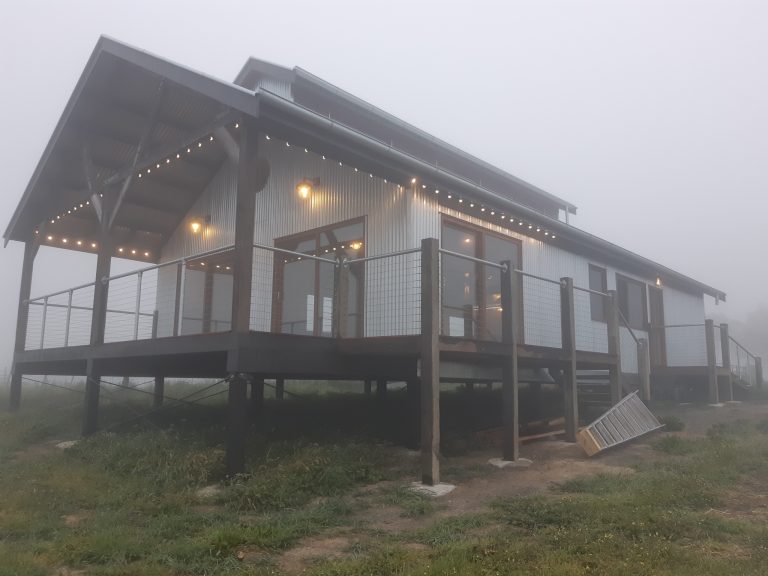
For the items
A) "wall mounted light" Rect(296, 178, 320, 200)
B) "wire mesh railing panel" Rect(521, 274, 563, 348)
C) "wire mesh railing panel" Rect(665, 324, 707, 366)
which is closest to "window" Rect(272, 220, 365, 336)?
"wall mounted light" Rect(296, 178, 320, 200)

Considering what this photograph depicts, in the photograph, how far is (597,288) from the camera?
623 inches

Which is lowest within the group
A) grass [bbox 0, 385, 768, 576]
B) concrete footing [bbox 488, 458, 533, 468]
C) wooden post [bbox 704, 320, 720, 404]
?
grass [bbox 0, 385, 768, 576]

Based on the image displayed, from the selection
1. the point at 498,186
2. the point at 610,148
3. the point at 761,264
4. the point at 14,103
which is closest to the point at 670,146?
the point at 610,148

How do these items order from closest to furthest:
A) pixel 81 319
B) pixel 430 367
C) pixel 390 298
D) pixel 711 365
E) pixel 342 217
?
pixel 430 367 → pixel 390 298 → pixel 342 217 → pixel 81 319 → pixel 711 365

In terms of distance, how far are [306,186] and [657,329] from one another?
1044 cm

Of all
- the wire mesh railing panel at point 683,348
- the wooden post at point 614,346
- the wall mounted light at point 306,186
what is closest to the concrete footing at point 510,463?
the wooden post at point 614,346

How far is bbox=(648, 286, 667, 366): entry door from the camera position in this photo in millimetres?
17125

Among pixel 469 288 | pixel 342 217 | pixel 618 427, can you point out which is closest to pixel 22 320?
pixel 342 217

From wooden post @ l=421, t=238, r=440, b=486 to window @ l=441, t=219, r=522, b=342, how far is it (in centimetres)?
201

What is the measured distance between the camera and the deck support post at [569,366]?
1063 centimetres

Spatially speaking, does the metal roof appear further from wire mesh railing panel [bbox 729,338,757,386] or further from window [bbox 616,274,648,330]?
wire mesh railing panel [bbox 729,338,757,386]

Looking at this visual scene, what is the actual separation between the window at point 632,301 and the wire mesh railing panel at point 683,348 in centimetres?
91

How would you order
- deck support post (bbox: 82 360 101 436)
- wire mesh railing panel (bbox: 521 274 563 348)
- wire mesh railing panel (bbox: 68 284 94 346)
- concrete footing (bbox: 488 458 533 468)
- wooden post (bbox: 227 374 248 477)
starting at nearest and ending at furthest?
wooden post (bbox: 227 374 248 477), concrete footing (bbox: 488 458 533 468), deck support post (bbox: 82 360 101 436), wire mesh railing panel (bbox: 521 274 563 348), wire mesh railing panel (bbox: 68 284 94 346)

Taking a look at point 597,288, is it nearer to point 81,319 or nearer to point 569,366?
point 569,366
